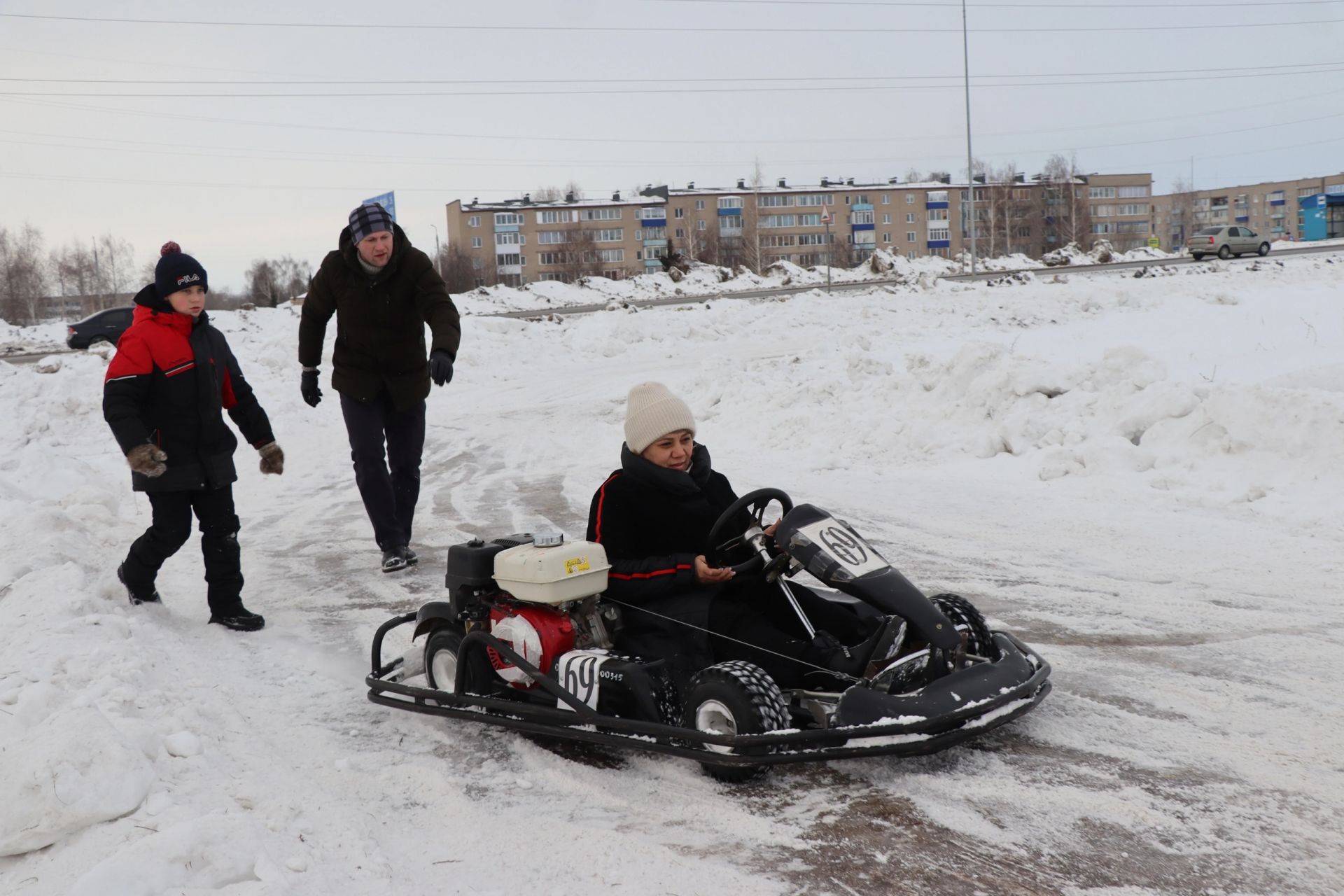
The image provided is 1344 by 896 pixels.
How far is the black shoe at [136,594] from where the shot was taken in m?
4.96

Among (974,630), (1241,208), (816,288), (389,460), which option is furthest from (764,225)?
(974,630)

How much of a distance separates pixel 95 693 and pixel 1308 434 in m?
6.88

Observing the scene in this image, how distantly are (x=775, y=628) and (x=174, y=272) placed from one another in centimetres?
322

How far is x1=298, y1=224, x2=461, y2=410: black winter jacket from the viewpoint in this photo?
20.0ft

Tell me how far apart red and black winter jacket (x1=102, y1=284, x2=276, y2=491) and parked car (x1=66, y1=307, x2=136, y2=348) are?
894 inches

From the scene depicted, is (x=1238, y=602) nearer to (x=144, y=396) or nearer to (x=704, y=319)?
(x=144, y=396)

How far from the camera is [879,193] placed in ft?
316

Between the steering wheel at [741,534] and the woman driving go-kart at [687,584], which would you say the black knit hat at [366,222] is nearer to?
the woman driving go-kart at [687,584]

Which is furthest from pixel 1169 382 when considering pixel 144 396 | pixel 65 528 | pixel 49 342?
pixel 49 342

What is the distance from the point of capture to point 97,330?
25188mm

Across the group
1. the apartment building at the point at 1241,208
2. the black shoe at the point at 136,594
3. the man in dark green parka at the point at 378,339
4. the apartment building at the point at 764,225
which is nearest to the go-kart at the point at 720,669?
the black shoe at the point at 136,594

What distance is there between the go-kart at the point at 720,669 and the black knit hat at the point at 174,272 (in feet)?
6.42

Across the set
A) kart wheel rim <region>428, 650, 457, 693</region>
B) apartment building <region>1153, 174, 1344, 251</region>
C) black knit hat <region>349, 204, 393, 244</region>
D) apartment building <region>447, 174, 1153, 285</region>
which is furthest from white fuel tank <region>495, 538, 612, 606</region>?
apartment building <region>1153, 174, 1344, 251</region>

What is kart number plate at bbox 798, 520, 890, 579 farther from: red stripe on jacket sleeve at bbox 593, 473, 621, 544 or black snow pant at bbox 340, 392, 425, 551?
black snow pant at bbox 340, 392, 425, 551
